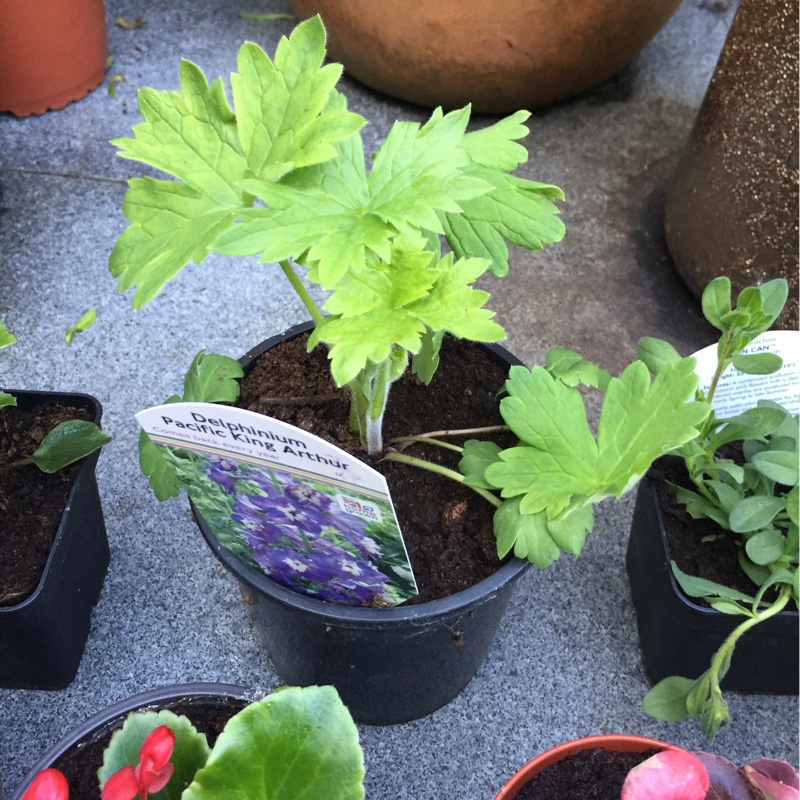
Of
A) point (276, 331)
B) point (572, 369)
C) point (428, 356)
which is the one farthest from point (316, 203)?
point (276, 331)

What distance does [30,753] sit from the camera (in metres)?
1.04

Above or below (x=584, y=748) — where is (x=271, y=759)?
above

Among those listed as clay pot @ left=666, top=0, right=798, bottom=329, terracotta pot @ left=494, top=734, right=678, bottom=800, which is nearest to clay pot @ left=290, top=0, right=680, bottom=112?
clay pot @ left=666, top=0, right=798, bottom=329

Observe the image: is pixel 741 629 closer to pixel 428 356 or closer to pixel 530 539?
pixel 530 539

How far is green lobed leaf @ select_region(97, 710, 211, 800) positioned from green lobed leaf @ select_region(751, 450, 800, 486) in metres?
0.60

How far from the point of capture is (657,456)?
2.59 ft

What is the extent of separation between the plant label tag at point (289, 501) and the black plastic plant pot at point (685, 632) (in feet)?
1.18

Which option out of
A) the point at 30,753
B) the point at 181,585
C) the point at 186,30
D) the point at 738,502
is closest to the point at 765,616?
the point at 738,502

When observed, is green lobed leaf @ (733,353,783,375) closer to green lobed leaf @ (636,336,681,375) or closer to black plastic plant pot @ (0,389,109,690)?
green lobed leaf @ (636,336,681,375)

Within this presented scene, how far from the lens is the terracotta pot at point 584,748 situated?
821 millimetres

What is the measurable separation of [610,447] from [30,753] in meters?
0.77

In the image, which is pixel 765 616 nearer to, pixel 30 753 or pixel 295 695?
pixel 295 695

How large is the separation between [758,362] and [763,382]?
0.37ft

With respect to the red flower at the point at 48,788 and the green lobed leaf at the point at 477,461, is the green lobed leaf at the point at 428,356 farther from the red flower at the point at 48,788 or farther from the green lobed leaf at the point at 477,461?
the red flower at the point at 48,788
